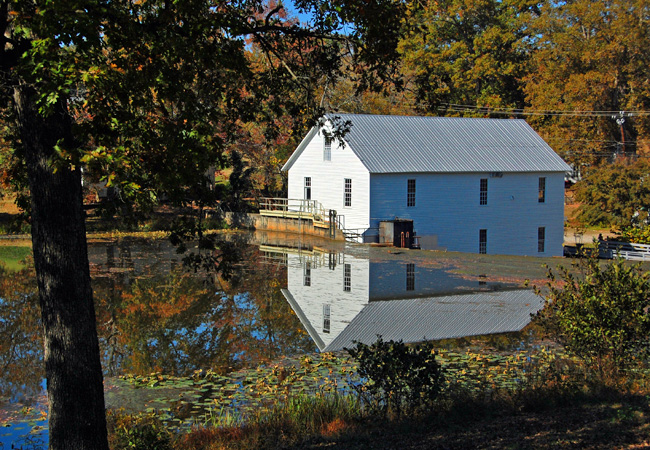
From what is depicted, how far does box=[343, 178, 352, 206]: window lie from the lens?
43281mm

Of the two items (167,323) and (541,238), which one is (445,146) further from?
(167,323)

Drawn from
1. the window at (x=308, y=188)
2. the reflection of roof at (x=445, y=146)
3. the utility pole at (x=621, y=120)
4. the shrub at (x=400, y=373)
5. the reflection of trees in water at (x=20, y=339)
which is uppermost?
the utility pole at (x=621, y=120)

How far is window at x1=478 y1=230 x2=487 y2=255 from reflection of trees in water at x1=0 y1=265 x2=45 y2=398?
84.7ft

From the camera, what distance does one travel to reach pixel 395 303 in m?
24.0

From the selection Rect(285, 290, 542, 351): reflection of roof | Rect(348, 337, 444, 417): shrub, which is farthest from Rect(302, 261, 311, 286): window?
Rect(348, 337, 444, 417): shrub

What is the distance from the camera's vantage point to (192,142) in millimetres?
9953

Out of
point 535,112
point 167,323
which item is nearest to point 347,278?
point 167,323

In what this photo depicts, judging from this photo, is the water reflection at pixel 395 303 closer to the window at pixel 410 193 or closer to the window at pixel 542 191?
the window at pixel 410 193

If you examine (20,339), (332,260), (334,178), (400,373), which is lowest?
→ (20,339)

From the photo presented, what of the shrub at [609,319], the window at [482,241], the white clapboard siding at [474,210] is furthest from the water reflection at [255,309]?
the window at [482,241]

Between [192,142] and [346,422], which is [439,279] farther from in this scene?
[192,142]

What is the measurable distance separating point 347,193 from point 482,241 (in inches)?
348

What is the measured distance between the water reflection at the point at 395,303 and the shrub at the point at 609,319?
609cm

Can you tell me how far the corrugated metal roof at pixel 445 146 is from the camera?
1684 inches
